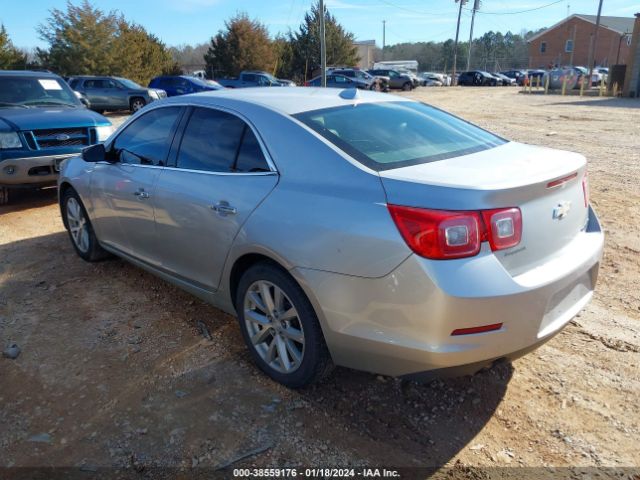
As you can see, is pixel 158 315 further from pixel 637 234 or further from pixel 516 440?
pixel 637 234

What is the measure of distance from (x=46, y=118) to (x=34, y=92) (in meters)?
→ 1.41

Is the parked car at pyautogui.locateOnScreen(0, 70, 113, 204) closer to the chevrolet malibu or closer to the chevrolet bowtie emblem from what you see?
the chevrolet malibu

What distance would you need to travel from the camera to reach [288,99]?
3.33 metres

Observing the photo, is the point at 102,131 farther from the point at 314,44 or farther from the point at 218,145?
the point at 314,44

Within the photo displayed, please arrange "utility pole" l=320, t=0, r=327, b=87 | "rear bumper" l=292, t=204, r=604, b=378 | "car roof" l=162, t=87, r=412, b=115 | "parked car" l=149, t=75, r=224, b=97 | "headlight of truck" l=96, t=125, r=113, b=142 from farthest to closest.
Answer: "parked car" l=149, t=75, r=224, b=97 < "utility pole" l=320, t=0, r=327, b=87 < "headlight of truck" l=96, t=125, r=113, b=142 < "car roof" l=162, t=87, r=412, b=115 < "rear bumper" l=292, t=204, r=604, b=378

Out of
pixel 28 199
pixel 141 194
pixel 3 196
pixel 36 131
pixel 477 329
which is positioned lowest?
pixel 28 199

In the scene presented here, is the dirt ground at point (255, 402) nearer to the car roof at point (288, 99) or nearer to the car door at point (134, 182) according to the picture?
the car door at point (134, 182)

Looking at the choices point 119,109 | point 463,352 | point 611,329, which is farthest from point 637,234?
point 119,109

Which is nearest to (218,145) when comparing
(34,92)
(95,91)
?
(34,92)

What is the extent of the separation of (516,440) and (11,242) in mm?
5507

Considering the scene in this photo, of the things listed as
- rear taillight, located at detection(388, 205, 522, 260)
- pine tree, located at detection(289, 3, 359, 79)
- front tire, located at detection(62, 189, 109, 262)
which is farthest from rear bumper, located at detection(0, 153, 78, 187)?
pine tree, located at detection(289, 3, 359, 79)

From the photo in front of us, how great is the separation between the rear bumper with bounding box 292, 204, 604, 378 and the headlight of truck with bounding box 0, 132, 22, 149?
19.4 feet

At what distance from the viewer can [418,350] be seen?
2316 mm

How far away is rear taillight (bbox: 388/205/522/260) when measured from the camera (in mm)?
2203
